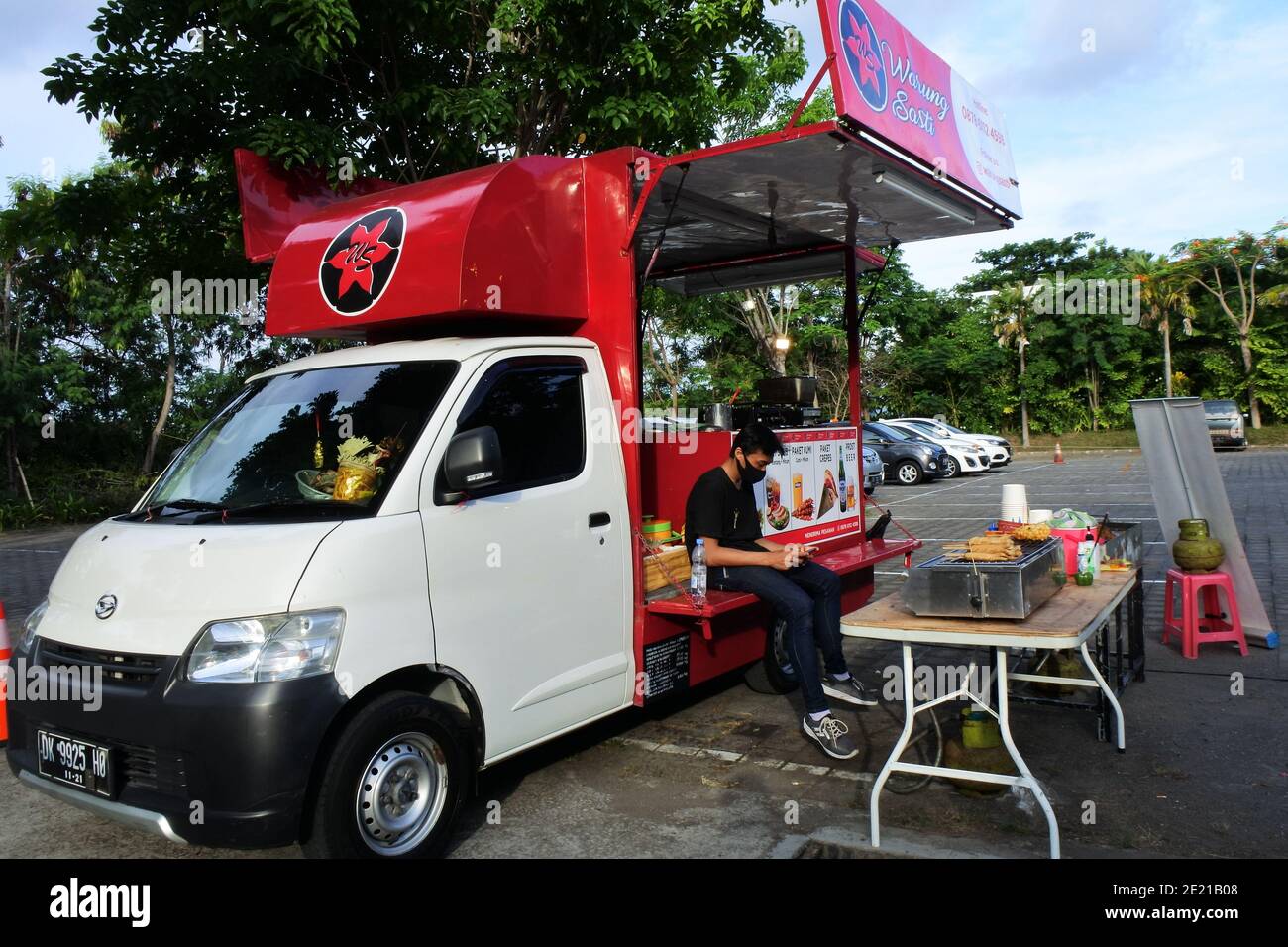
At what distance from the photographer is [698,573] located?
5223 millimetres

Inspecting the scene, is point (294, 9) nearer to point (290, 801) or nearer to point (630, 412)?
point (630, 412)

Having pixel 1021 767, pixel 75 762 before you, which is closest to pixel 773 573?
pixel 1021 767

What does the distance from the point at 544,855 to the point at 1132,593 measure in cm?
415

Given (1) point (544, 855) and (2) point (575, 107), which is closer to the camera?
(1) point (544, 855)

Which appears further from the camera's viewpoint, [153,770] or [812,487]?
[812,487]

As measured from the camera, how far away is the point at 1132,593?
602cm

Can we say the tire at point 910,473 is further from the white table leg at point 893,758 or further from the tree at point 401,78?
the white table leg at point 893,758

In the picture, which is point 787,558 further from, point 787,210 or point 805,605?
point 787,210

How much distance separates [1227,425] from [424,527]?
3050 centimetres

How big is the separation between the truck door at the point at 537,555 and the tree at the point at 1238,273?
36.6m

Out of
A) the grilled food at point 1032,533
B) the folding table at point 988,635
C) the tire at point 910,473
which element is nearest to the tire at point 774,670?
the grilled food at point 1032,533

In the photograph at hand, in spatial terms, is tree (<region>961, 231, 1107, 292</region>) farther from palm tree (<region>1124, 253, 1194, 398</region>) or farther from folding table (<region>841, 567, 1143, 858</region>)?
folding table (<region>841, 567, 1143, 858</region>)

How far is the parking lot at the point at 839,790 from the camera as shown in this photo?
397cm
